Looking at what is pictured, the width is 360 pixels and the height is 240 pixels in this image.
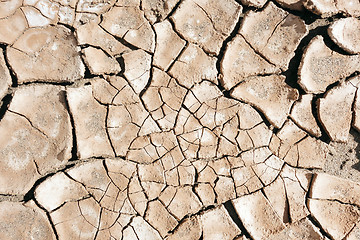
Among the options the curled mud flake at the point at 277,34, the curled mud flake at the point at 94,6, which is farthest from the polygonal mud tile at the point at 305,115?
the curled mud flake at the point at 94,6

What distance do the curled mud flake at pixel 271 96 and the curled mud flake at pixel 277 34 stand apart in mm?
138

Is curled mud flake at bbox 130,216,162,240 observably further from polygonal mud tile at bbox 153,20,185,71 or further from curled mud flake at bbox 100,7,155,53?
curled mud flake at bbox 100,7,155,53

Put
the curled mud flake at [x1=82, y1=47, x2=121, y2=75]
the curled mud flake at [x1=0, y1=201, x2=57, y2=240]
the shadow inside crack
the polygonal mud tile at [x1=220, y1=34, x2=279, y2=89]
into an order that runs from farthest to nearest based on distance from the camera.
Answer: the shadow inside crack → the polygonal mud tile at [x1=220, y1=34, x2=279, y2=89] → the curled mud flake at [x1=82, y1=47, x2=121, y2=75] → the curled mud flake at [x1=0, y1=201, x2=57, y2=240]

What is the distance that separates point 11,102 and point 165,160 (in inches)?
40.8

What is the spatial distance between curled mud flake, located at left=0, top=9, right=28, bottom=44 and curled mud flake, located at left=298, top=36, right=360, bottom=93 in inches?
73.5

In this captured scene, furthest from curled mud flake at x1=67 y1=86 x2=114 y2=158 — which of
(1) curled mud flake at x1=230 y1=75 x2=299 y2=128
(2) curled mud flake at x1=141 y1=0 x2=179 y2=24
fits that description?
(1) curled mud flake at x1=230 y1=75 x2=299 y2=128

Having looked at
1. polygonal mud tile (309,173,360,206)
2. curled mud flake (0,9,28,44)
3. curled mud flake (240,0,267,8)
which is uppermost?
curled mud flake (0,9,28,44)

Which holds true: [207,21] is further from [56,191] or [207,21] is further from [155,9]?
[56,191]

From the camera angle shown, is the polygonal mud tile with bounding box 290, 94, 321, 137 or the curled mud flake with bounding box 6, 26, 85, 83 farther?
the polygonal mud tile with bounding box 290, 94, 321, 137

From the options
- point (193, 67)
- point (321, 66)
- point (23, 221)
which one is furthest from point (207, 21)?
point (23, 221)

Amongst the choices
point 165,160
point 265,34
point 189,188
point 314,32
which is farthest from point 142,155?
point 314,32

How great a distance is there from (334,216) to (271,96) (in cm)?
95

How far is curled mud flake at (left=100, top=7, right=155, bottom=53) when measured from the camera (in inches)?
97.3

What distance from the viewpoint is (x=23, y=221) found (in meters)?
2.30
